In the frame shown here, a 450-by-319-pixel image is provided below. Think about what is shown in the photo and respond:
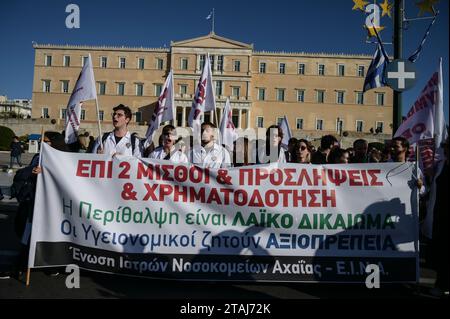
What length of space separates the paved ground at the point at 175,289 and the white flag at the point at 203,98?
318 cm

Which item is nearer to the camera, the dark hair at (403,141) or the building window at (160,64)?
the dark hair at (403,141)

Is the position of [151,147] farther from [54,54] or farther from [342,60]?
[54,54]

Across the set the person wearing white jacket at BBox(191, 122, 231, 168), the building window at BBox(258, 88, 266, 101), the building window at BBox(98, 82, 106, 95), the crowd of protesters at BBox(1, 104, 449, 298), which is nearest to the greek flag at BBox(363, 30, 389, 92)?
the crowd of protesters at BBox(1, 104, 449, 298)

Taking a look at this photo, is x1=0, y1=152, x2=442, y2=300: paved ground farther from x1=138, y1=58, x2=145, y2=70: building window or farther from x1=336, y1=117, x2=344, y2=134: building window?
x1=138, y1=58, x2=145, y2=70: building window

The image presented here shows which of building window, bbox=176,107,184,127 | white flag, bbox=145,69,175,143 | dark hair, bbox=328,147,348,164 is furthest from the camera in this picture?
building window, bbox=176,107,184,127

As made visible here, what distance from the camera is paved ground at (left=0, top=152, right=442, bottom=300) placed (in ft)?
11.6

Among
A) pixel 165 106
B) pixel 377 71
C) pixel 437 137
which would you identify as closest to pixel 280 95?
pixel 377 71

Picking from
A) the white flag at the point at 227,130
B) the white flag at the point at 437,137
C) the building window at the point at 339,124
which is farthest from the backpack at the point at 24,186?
the building window at the point at 339,124

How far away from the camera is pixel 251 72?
5884cm

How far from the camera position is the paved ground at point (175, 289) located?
3525 mm

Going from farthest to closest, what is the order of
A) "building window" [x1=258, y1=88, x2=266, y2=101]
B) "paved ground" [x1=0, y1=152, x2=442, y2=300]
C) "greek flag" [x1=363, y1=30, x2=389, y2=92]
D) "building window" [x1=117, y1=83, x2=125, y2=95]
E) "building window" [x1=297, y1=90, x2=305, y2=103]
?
"building window" [x1=297, y1=90, x2=305, y2=103]
"building window" [x1=117, y1=83, x2=125, y2=95]
"building window" [x1=258, y1=88, x2=266, y2=101]
"greek flag" [x1=363, y1=30, x2=389, y2=92]
"paved ground" [x1=0, y1=152, x2=442, y2=300]

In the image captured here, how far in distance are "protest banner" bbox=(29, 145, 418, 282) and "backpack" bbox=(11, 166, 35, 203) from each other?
13.1 inches

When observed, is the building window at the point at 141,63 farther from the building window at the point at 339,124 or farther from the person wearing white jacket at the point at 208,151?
the person wearing white jacket at the point at 208,151

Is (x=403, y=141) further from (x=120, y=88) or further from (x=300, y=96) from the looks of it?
(x=120, y=88)
